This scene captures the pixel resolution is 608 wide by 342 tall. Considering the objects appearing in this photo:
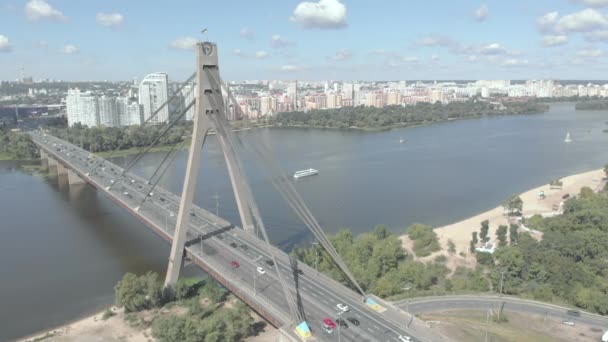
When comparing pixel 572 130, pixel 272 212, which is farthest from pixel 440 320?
pixel 572 130

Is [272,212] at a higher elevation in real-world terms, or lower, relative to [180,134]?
lower

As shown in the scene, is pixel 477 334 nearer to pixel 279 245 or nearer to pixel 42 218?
pixel 279 245

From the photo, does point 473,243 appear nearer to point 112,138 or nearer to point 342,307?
point 342,307

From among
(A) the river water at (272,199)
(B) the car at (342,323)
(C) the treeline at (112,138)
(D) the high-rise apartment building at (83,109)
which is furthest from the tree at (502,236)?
(D) the high-rise apartment building at (83,109)

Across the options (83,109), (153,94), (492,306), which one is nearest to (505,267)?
(492,306)

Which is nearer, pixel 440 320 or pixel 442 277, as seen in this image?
pixel 440 320
